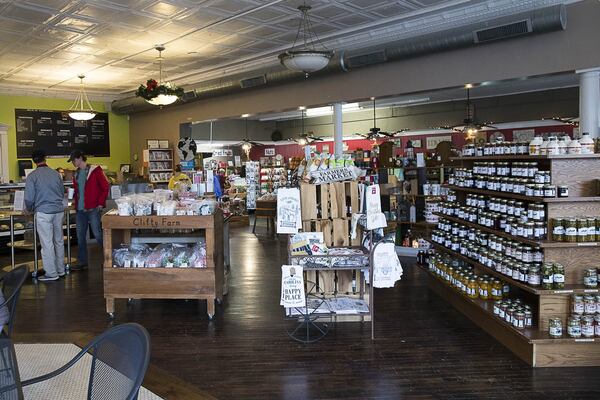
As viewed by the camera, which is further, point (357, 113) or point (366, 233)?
point (357, 113)

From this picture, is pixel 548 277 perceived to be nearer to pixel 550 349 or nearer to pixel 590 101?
pixel 550 349

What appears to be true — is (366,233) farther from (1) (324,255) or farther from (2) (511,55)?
(2) (511,55)

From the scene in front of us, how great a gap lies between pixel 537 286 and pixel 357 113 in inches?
553

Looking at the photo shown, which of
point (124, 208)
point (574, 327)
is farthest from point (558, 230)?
point (124, 208)

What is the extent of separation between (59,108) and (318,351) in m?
12.3

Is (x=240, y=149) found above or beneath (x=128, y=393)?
above

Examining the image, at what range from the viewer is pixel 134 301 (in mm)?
6105

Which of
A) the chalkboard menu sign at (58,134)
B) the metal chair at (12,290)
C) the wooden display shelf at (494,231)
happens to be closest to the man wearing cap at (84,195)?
the metal chair at (12,290)

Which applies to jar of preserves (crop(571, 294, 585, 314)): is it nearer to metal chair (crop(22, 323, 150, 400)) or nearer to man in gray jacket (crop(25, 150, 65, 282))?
metal chair (crop(22, 323, 150, 400))

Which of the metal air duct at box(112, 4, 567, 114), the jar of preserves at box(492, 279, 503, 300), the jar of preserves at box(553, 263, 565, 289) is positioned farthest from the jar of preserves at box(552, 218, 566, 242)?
the metal air duct at box(112, 4, 567, 114)

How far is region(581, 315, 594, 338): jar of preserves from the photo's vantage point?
12.9 feet

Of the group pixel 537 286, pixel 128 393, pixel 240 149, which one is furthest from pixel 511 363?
pixel 240 149

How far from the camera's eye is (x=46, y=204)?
6.95 m

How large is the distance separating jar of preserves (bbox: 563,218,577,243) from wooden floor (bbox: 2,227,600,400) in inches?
38.9
